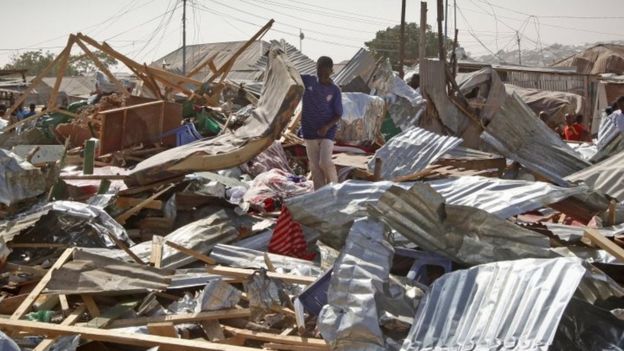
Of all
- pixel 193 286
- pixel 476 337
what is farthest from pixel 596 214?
pixel 193 286

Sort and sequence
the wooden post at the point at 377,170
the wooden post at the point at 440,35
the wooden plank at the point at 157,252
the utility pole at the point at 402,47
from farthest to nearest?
1. the utility pole at the point at 402,47
2. the wooden post at the point at 440,35
3. the wooden post at the point at 377,170
4. the wooden plank at the point at 157,252

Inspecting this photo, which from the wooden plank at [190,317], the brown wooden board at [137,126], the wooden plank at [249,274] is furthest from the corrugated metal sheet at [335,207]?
the brown wooden board at [137,126]

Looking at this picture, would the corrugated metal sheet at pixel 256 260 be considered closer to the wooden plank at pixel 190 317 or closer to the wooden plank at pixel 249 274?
the wooden plank at pixel 249 274

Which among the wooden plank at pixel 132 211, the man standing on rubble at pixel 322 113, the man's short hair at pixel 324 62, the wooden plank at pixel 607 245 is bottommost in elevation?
the wooden plank at pixel 132 211

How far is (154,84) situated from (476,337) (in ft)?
30.4

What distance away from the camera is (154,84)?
38.9 feet

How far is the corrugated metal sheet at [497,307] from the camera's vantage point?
3.40m

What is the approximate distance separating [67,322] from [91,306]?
294 mm

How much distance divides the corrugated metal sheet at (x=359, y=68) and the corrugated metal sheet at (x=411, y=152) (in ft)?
19.5

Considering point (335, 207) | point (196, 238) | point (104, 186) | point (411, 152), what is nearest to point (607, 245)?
point (335, 207)

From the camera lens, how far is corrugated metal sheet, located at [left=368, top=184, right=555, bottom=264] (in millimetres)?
4473

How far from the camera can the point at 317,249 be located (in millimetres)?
5488

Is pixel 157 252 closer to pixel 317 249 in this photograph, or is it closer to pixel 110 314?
pixel 110 314

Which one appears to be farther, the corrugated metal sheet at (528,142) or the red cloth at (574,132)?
the red cloth at (574,132)
